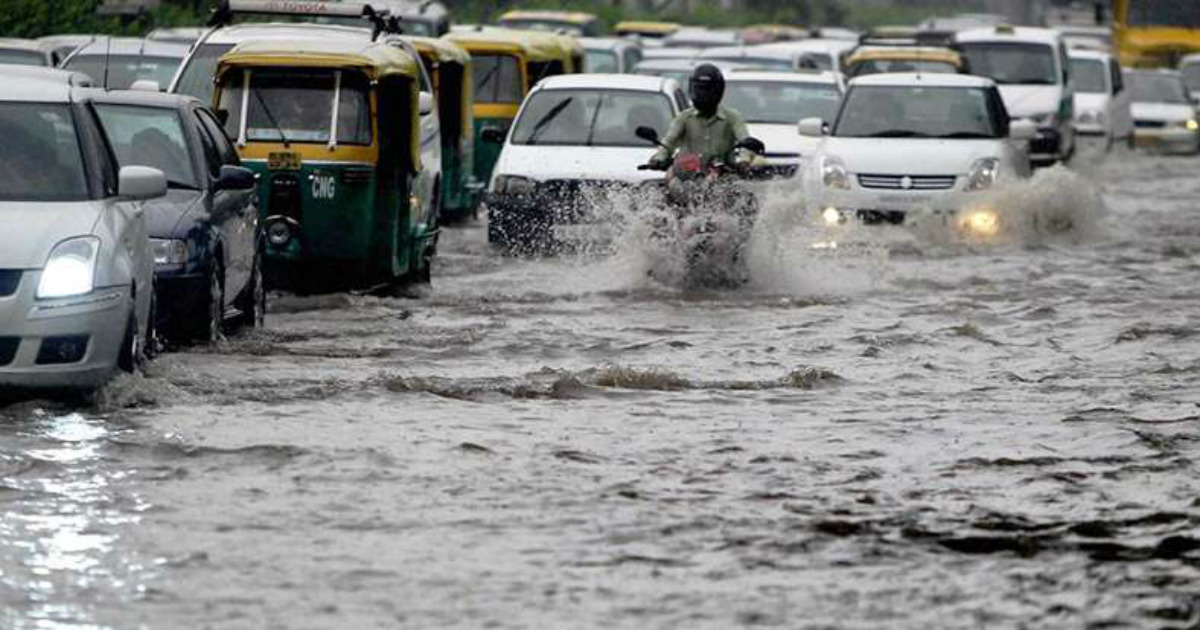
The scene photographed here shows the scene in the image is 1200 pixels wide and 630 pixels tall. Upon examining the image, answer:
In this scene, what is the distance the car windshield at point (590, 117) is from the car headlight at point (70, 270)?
12.0 metres

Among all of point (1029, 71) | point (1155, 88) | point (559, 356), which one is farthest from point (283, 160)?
point (1155, 88)

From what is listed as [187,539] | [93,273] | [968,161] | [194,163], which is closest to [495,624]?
[187,539]

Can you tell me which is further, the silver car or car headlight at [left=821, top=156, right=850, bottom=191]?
car headlight at [left=821, top=156, right=850, bottom=191]

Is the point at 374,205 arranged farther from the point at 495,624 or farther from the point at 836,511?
the point at 495,624

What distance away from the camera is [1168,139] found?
156ft

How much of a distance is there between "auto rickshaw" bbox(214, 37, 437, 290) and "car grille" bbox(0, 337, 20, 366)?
657 cm

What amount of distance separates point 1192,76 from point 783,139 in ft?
87.8

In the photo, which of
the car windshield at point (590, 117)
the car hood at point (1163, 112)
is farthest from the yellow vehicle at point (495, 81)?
the car hood at point (1163, 112)

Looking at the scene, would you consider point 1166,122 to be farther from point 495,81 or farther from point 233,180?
point 233,180

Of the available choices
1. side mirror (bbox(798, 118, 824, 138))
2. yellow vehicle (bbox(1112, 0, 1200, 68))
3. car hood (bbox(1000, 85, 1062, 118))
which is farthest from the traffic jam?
yellow vehicle (bbox(1112, 0, 1200, 68))

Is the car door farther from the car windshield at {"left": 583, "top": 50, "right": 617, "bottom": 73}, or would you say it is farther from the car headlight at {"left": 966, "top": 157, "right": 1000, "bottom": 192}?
the car windshield at {"left": 583, "top": 50, "right": 617, "bottom": 73}

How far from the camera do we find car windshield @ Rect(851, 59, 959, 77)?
33.3 meters

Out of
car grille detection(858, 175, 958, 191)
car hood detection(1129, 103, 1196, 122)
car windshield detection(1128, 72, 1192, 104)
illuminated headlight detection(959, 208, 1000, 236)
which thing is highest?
car grille detection(858, 175, 958, 191)

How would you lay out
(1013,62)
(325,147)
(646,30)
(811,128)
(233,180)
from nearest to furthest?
1. (233,180)
2. (325,147)
3. (811,128)
4. (1013,62)
5. (646,30)
